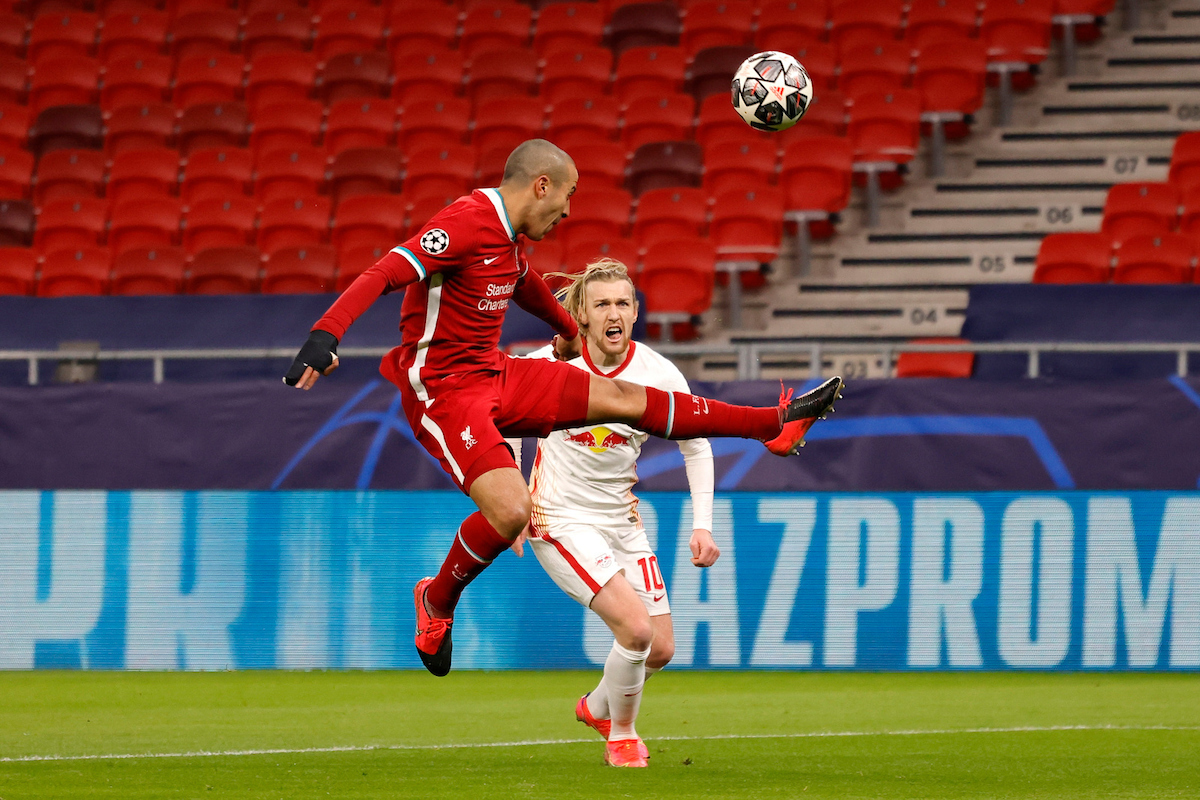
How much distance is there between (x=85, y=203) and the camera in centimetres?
1642

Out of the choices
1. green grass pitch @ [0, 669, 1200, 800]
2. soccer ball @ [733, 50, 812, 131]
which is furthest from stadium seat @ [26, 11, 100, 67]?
soccer ball @ [733, 50, 812, 131]

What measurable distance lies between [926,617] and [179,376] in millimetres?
6104

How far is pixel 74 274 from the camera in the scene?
Answer: 15289 millimetres

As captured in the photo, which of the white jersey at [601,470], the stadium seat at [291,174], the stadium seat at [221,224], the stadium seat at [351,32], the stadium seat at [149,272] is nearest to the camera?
the white jersey at [601,470]

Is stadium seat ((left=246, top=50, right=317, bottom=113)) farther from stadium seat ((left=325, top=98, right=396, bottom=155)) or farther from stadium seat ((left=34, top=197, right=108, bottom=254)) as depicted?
stadium seat ((left=34, top=197, right=108, bottom=254))

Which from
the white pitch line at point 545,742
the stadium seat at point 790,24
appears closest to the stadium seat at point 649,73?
the stadium seat at point 790,24

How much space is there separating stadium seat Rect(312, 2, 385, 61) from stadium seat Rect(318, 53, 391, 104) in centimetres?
67

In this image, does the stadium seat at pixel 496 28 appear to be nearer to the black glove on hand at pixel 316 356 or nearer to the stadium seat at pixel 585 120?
the stadium seat at pixel 585 120

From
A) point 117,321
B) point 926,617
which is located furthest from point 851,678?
point 117,321

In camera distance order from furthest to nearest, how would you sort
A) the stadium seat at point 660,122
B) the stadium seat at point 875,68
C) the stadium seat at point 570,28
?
the stadium seat at point 570,28
the stadium seat at point 660,122
the stadium seat at point 875,68

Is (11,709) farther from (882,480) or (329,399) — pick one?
(882,480)

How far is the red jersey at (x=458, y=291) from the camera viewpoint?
5793mm

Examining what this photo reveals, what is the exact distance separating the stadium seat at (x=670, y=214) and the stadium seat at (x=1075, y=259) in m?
3.26

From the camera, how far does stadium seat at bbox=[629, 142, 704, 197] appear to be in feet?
51.5
